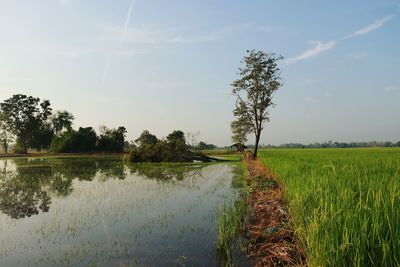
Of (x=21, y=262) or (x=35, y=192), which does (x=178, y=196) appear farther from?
(x=21, y=262)

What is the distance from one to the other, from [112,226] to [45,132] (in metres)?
95.0

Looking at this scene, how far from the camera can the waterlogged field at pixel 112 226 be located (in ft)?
24.8

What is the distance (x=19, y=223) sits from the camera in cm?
1145

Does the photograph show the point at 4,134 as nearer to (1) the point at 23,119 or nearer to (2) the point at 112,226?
(1) the point at 23,119

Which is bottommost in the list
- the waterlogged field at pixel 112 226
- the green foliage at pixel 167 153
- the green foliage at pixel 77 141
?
the waterlogged field at pixel 112 226

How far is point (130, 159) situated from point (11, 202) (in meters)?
29.4

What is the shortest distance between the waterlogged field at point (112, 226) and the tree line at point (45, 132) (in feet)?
208

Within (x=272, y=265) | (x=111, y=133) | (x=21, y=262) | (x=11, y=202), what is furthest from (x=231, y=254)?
(x=111, y=133)

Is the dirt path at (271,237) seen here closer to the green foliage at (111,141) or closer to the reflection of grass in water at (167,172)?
the reflection of grass in water at (167,172)

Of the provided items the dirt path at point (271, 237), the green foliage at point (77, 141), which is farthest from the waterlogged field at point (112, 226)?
the green foliage at point (77, 141)

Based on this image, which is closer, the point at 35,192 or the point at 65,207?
the point at 65,207

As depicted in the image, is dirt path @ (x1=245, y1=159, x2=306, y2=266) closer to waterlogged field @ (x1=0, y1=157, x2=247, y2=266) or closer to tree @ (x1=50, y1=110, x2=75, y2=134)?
waterlogged field @ (x1=0, y1=157, x2=247, y2=266)

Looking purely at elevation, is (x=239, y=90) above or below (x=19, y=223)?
above

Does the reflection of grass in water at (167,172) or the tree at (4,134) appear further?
the tree at (4,134)
